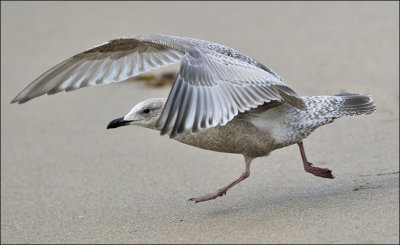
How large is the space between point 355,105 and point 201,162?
165 cm

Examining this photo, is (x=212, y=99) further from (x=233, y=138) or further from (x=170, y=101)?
(x=233, y=138)

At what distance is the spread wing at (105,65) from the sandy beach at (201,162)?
0.98 m

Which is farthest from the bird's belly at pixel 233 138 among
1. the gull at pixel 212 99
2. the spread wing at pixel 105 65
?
the spread wing at pixel 105 65

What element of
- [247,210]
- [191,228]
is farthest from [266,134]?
[191,228]

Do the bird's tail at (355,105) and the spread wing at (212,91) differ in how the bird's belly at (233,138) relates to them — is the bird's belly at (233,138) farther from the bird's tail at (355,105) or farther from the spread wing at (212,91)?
the bird's tail at (355,105)

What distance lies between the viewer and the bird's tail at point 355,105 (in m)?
4.94

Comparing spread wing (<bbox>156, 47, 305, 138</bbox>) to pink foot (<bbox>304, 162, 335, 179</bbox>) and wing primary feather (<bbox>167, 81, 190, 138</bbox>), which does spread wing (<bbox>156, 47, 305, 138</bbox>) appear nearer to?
wing primary feather (<bbox>167, 81, 190, 138</bbox>)

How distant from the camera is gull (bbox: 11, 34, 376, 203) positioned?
4031 mm

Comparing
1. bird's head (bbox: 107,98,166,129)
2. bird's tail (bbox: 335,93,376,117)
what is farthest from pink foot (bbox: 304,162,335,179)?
bird's head (bbox: 107,98,166,129)

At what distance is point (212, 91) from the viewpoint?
411cm

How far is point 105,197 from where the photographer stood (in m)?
5.59

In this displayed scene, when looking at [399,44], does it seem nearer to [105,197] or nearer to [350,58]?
[350,58]

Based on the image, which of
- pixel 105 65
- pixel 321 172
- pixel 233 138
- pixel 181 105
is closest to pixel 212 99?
pixel 181 105

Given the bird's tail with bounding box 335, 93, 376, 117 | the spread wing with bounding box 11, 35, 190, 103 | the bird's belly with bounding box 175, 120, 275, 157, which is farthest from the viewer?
the spread wing with bounding box 11, 35, 190, 103
